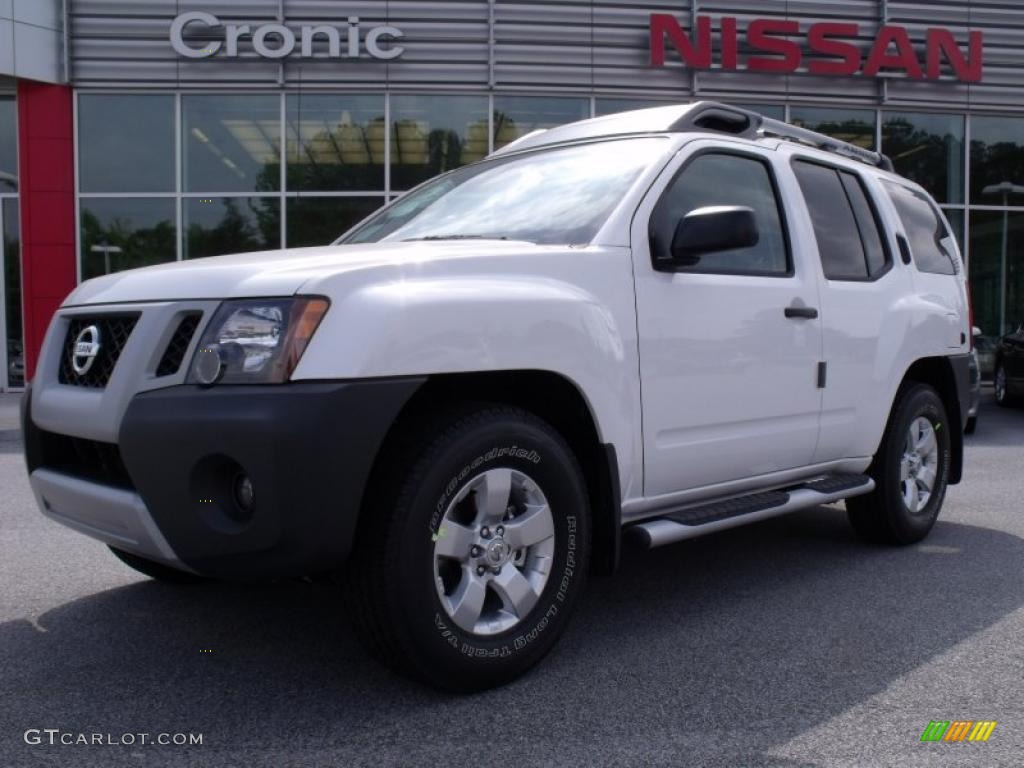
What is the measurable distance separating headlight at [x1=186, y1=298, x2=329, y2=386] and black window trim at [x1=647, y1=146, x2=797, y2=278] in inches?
52.7

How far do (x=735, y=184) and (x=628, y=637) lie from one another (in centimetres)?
183

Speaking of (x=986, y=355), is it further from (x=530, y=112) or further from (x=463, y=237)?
(x=463, y=237)

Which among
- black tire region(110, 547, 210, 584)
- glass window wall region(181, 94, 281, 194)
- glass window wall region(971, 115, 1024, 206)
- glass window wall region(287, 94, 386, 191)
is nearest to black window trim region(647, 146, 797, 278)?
black tire region(110, 547, 210, 584)

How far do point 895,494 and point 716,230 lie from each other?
7.00ft

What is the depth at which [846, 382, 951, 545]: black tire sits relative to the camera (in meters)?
4.64

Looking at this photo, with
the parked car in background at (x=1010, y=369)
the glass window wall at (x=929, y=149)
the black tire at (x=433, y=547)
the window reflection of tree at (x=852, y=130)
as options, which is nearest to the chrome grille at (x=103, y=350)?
the black tire at (x=433, y=547)

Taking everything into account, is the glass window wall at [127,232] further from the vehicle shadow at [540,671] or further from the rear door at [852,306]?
the rear door at [852,306]

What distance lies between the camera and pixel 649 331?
3268 mm

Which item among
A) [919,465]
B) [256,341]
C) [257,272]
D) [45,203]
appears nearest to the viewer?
[256,341]

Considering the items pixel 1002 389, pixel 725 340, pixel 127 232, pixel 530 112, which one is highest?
pixel 530 112

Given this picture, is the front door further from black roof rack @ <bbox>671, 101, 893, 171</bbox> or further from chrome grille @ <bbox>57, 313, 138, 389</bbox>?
chrome grille @ <bbox>57, 313, 138, 389</bbox>

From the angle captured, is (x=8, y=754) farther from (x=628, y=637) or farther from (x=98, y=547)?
(x=98, y=547)

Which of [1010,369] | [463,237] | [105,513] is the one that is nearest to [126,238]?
[463,237]

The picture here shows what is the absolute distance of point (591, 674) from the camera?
3.03m
